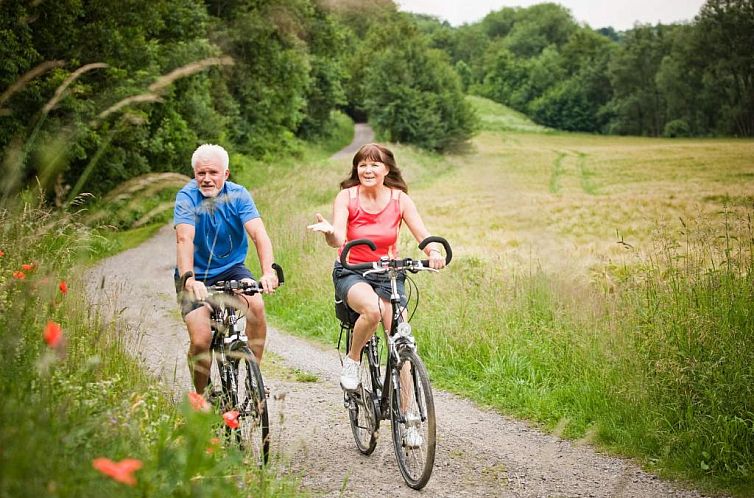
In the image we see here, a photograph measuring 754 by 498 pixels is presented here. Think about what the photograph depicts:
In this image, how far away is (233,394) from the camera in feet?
15.3

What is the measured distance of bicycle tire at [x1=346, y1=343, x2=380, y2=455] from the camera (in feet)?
16.8

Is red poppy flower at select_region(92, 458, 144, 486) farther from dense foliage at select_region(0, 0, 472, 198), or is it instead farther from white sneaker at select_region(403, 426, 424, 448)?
white sneaker at select_region(403, 426, 424, 448)

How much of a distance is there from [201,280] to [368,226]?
1.23 meters

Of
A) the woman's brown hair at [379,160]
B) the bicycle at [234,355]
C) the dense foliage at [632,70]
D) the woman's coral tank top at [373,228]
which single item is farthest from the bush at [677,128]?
the bicycle at [234,355]

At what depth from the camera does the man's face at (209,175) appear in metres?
4.70

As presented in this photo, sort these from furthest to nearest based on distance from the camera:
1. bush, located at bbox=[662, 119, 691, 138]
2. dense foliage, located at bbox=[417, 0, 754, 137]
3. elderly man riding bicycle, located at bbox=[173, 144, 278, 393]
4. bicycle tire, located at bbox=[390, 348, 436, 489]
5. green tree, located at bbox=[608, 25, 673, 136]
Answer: green tree, located at bbox=[608, 25, 673, 136]
bush, located at bbox=[662, 119, 691, 138]
dense foliage, located at bbox=[417, 0, 754, 137]
elderly man riding bicycle, located at bbox=[173, 144, 278, 393]
bicycle tire, located at bbox=[390, 348, 436, 489]

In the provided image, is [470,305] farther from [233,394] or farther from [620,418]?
[233,394]

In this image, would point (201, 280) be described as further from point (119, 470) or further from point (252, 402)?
point (119, 470)

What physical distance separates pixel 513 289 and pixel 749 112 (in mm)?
5636

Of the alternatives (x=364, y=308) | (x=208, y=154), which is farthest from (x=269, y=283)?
(x=208, y=154)

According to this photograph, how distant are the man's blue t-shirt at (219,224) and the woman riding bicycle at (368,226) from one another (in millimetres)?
545

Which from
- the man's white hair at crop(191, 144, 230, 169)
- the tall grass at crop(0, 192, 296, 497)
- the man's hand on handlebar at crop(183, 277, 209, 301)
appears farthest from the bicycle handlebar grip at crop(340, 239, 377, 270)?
the tall grass at crop(0, 192, 296, 497)

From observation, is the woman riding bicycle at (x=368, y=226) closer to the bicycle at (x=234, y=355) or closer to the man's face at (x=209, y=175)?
the bicycle at (x=234, y=355)

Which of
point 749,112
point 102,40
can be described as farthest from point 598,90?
point 102,40
